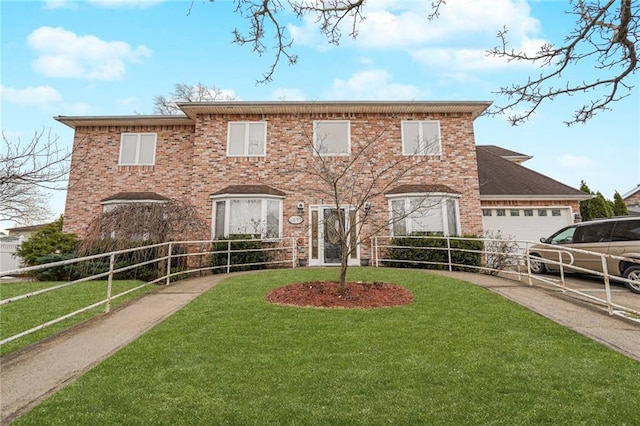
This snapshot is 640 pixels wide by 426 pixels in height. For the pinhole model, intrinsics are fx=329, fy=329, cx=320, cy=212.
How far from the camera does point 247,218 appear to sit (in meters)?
12.6

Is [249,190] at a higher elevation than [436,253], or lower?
higher

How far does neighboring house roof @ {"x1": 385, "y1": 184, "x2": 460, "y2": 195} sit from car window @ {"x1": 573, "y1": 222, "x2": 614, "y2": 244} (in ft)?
14.1

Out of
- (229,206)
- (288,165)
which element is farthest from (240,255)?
(288,165)

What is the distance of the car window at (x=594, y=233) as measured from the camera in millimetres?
8656

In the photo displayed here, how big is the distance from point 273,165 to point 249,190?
1601mm

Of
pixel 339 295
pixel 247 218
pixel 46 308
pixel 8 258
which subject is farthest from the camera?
pixel 8 258

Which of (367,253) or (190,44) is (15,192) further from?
(367,253)

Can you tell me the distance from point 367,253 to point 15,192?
10536 millimetres

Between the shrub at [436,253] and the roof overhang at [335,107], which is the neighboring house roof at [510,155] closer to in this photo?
the roof overhang at [335,107]

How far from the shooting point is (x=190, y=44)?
715 cm

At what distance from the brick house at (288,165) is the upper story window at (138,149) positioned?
44 mm

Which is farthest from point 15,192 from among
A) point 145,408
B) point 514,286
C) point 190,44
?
point 514,286

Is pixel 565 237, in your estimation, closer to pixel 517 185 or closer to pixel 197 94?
pixel 517 185

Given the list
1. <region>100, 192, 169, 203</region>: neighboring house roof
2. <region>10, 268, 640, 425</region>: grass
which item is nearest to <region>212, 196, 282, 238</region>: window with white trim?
<region>100, 192, 169, 203</region>: neighboring house roof
